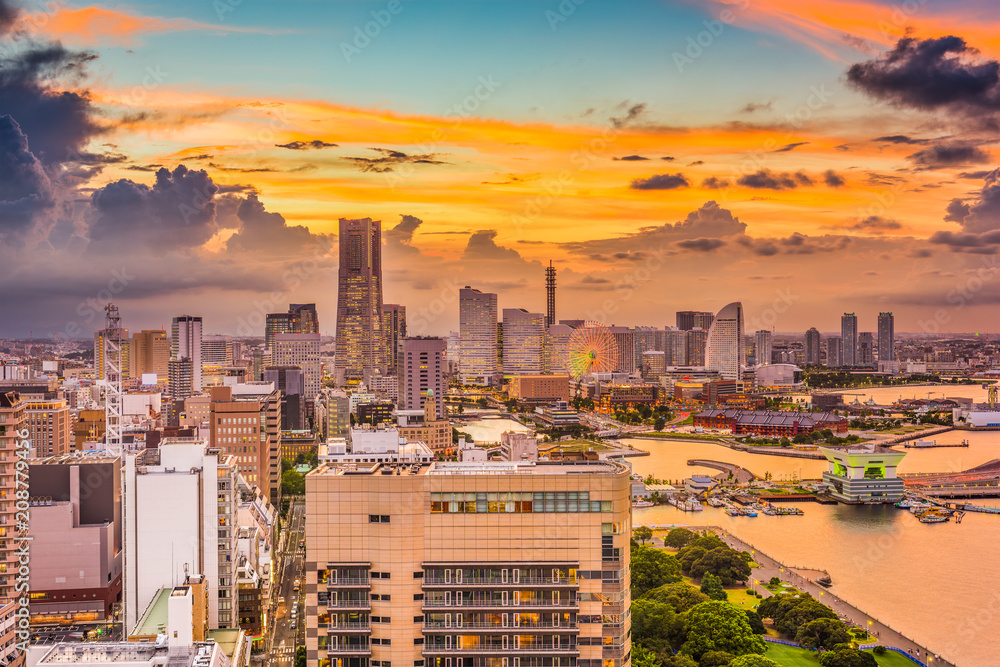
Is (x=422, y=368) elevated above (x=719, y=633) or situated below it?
above

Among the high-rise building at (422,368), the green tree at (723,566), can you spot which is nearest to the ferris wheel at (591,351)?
the high-rise building at (422,368)

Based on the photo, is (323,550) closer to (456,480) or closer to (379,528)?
(379,528)

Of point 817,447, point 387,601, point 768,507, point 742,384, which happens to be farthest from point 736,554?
point 742,384

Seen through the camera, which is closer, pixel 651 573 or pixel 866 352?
pixel 651 573

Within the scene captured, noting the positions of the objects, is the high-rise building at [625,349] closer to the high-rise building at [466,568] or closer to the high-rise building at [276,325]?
the high-rise building at [276,325]

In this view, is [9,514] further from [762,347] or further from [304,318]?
[762,347]

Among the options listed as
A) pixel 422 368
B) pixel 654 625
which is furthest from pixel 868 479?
pixel 422 368

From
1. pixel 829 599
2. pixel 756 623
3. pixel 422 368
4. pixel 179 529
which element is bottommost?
pixel 829 599

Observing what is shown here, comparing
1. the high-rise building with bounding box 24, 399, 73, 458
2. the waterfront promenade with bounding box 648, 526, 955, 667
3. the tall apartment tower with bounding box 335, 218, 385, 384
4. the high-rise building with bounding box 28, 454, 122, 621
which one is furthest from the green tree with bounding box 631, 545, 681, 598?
the tall apartment tower with bounding box 335, 218, 385, 384
